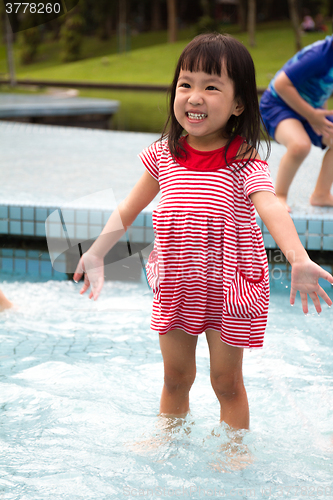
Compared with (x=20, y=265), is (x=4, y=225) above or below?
above

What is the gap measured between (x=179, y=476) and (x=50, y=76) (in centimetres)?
2996

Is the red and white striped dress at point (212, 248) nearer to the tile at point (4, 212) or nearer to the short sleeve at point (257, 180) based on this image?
the short sleeve at point (257, 180)

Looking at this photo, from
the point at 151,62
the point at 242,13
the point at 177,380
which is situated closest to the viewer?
the point at 177,380

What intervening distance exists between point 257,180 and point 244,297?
323 mm

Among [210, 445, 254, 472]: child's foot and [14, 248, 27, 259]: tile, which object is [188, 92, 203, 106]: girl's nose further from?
[14, 248, 27, 259]: tile

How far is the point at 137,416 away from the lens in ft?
6.93

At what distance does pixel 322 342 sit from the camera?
9.50 feet

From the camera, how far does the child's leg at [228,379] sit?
1711mm

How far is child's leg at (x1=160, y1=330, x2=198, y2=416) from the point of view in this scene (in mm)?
1765

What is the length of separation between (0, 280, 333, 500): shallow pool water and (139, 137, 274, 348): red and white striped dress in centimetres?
44

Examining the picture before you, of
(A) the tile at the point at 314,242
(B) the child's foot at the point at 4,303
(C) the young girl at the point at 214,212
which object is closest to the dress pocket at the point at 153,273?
(C) the young girl at the point at 214,212

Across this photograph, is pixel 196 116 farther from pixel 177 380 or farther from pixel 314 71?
pixel 314 71

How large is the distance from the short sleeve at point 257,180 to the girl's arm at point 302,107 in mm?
2091

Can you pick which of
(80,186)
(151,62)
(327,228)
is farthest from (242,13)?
(327,228)
